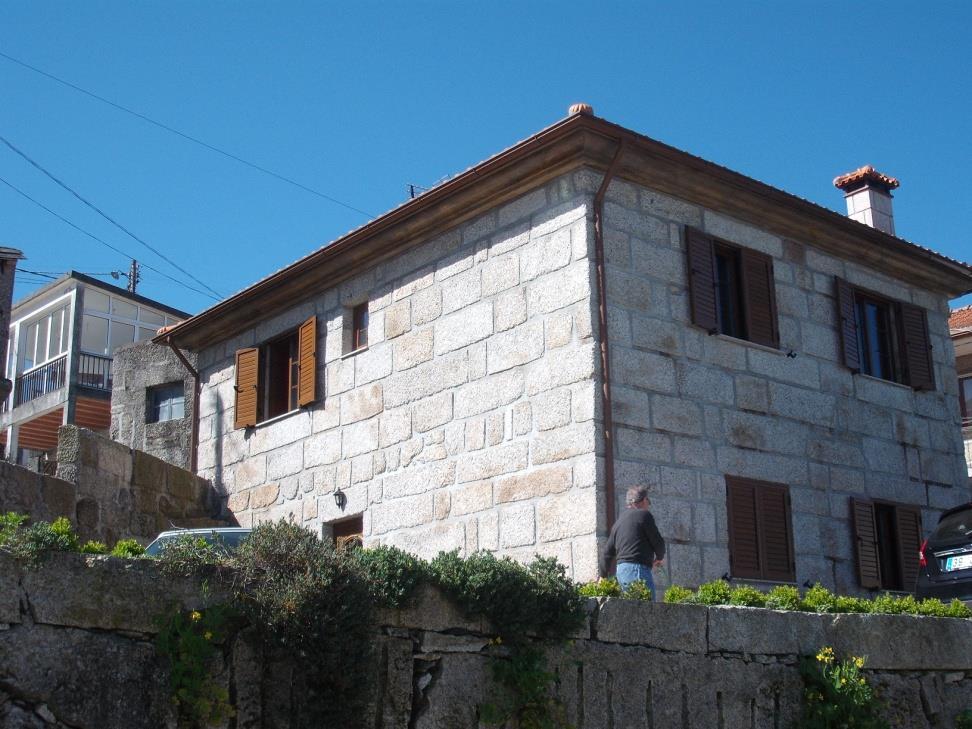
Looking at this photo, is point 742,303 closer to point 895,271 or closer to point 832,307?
point 832,307

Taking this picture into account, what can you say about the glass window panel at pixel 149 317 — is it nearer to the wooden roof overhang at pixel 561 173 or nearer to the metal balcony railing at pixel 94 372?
the metal balcony railing at pixel 94 372

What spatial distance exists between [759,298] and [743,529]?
2.56 m

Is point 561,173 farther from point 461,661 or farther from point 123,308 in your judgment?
point 123,308

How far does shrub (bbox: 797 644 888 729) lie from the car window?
3.09 m

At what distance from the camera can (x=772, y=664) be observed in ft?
25.8

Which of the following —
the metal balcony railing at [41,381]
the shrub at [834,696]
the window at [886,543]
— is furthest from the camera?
the metal balcony railing at [41,381]

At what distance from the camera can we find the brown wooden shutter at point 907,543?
13.4m

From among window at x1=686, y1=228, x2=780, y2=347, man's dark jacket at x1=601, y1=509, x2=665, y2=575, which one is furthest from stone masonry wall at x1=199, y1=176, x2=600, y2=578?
man's dark jacket at x1=601, y1=509, x2=665, y2=575

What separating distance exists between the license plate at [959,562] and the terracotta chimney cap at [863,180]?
23.7ft

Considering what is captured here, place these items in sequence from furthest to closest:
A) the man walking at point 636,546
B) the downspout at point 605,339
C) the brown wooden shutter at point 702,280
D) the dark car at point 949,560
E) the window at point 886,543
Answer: the window at point 886,543, the brown wooden shutter at point 702,280, the downspout at point 605,339, the dark car at point 949,560, the man walking at point 636,546

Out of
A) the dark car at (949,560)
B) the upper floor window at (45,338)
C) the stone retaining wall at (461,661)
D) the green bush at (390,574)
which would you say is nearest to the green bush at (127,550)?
the stone retaining wall at (461,661)

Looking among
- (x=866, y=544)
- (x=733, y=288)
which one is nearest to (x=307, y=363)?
(x=733, y=288)

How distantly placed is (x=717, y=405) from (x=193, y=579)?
302 inches

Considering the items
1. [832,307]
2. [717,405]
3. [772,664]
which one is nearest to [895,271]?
[832,307]
